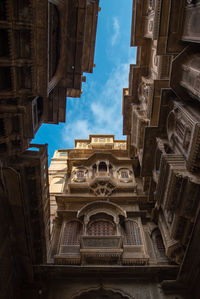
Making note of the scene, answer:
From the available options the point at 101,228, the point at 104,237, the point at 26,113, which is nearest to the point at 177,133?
the point at 104,237

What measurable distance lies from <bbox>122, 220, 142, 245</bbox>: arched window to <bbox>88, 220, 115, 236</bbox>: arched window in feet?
3.64

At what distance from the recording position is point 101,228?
57.5ft

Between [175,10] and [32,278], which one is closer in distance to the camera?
[175,10]

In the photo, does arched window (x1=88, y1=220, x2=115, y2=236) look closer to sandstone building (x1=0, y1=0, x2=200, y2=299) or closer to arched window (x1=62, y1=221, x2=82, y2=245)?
sandstone building (x1=0, y1=0, x2=200, y2=299)

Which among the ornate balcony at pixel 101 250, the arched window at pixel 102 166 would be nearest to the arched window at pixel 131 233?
the ornate balcony at pixel 101 250

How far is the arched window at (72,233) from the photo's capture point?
16.9m

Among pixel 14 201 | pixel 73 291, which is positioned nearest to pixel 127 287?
pixel 73 291

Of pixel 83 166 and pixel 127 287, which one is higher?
pixel 83 166

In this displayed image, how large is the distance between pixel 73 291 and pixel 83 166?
1269 cm

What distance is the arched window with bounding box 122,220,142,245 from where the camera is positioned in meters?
16.8

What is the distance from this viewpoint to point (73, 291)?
14.1 meters

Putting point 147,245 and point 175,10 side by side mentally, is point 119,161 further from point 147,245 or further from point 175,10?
point 175,10

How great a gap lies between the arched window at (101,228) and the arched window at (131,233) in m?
1.11

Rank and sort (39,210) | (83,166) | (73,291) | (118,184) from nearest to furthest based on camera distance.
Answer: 1. (39,210)
2. (73,291)
3. (118,184)
4. (83,166)
